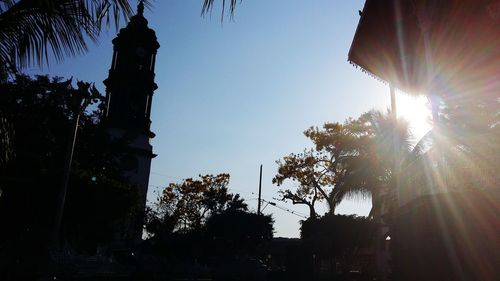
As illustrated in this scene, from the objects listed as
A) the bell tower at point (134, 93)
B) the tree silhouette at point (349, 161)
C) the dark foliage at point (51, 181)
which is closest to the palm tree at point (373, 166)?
the tree silhouette at point (349, 161)

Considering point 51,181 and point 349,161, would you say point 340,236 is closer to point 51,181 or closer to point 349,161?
point 349,161

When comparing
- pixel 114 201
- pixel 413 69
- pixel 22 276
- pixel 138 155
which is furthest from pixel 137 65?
pixel 413 69

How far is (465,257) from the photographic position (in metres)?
4.79

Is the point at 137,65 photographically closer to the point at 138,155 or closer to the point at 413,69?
the point at 138,155

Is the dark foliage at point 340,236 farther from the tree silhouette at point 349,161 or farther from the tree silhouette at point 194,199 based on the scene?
the tree silhouette at point 194,199

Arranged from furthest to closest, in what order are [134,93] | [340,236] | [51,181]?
[134,93]
[340,236]
[51,181]

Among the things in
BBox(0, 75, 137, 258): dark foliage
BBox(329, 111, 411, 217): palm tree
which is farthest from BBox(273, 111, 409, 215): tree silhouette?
BBox(0, 75, 137, 258): dark foliage

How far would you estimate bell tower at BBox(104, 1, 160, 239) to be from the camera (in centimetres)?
4016

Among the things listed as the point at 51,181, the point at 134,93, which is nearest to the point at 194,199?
the point at 134,93

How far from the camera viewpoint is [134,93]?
40.5 m

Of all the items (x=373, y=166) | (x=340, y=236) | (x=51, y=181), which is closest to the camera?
(x=51, y=181)

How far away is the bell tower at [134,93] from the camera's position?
40.2 meters

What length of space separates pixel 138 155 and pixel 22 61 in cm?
3837

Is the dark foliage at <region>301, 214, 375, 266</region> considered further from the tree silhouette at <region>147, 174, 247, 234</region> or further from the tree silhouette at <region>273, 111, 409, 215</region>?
the tree silhouette at <region>147, 174, 247, 234</region>
